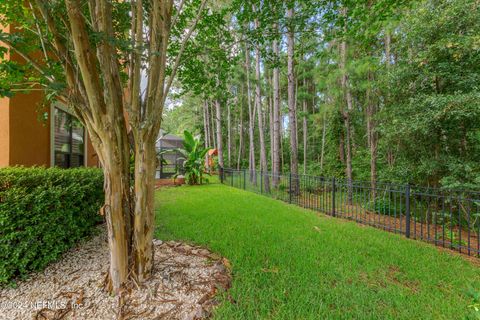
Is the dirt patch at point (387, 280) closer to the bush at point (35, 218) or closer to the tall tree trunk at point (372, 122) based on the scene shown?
the bush at point (35, 218)

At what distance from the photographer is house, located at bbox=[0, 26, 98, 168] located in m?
3.38

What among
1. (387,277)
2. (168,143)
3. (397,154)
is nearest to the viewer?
(387,277)

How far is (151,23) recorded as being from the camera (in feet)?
7.57

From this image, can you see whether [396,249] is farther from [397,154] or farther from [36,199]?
[36,199]

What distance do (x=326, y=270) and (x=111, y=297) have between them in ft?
8.06

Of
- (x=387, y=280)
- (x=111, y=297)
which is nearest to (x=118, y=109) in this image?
(x=111, y=297)

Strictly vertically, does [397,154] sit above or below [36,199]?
above

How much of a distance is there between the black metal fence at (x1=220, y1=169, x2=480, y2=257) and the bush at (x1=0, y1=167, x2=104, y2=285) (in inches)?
202

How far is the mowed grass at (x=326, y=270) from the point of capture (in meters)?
2.07

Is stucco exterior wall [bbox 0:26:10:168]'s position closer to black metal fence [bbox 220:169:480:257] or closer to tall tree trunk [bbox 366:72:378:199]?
black metal fence [bbox 220:169:480:257]

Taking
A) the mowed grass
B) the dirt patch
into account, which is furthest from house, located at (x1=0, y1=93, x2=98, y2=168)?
the dirt patch

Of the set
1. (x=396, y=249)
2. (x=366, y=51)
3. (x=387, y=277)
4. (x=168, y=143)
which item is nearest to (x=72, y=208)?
(x=387, y=277)

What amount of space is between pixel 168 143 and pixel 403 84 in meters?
14.7

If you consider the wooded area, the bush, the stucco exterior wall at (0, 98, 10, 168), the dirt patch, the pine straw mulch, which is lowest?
the dirt patch
